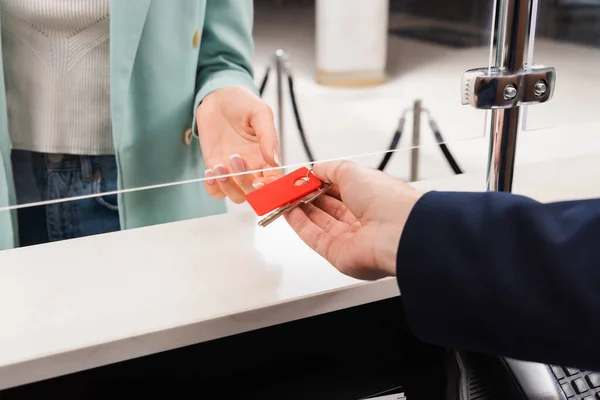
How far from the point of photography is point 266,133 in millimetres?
667

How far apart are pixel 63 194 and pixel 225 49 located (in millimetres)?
239

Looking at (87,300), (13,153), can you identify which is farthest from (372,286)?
(13,153)

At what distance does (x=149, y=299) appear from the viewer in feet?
1.77

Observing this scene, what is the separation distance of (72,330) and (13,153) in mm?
256

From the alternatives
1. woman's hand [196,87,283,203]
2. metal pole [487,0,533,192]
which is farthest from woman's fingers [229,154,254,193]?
metal pole [487,0,533,192]

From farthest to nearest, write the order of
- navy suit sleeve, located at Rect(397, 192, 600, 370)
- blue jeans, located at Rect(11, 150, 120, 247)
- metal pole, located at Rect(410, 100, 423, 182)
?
1. metal pole, located at Rect(410, 100, 423, 182)
2. blue jeans, located at Rect(11, 150, 120, 247)
3. navy suit sleeve, located at Rect(397, 192, 600, 370)

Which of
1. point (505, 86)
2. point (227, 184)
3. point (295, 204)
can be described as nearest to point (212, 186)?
point (227, 184)

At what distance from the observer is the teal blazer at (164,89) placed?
0.66m

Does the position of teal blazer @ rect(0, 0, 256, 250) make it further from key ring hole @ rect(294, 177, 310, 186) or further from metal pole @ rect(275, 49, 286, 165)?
key ring hole @ rect(294, 177, 310, 186)

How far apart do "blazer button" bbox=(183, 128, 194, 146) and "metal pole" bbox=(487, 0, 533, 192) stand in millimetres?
325

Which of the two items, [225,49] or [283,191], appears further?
[225,49]

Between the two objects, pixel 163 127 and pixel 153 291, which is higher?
pixel 163 127

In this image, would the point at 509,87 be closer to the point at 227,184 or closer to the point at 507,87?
the point at 507,87

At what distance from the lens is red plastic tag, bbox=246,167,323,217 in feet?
1.90
